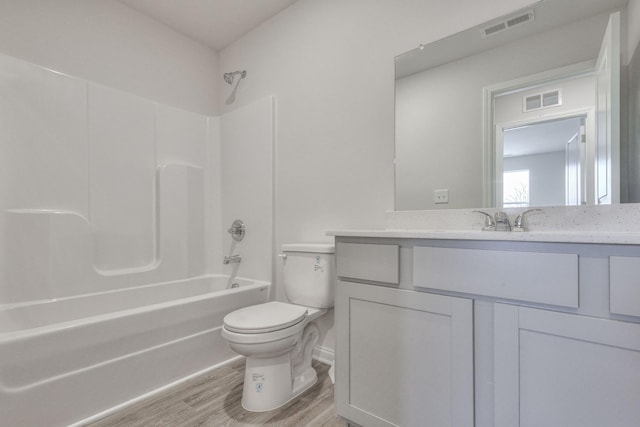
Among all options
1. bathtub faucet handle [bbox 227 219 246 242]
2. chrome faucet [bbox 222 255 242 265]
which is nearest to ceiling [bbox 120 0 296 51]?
bathtub faucet handle [bbox 227 219 246 242]

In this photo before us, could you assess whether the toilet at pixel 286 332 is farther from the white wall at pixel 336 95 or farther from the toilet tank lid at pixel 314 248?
the white wall at pixel 336 95

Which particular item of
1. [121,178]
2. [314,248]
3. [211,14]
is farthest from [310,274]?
[211,14]

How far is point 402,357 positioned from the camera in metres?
1.14

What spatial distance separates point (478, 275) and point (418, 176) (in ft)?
2.46

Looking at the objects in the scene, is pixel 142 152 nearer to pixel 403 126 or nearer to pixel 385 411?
pixel 403 126

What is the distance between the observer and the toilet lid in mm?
1393

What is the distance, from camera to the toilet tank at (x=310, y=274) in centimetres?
174

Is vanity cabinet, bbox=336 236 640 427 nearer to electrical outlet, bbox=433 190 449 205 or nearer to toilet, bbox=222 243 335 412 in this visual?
toilet, bbox=222 243 335 412

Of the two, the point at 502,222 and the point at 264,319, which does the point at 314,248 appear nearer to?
the point at 264,319

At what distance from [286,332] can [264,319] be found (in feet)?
0.42

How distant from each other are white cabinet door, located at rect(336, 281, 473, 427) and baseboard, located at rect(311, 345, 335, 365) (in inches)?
24.9

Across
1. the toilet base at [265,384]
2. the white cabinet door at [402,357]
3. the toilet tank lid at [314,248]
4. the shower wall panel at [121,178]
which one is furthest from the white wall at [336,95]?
the shower wall panel at [121,178]

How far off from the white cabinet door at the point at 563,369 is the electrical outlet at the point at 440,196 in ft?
2.25

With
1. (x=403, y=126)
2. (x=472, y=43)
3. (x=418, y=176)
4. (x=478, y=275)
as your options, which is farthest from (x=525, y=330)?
(x=472, y=43)
